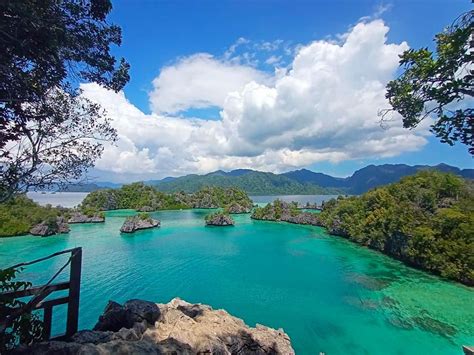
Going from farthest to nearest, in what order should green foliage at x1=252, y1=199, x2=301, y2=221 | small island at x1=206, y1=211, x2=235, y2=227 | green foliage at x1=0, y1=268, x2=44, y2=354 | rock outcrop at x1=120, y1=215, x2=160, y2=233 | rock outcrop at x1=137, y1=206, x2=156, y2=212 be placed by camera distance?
1. rock outcrop at x1=137, y1=206, x2=156, y2=212
2. green foliage at x1=252, y1=199, x2=301, y2=221
3. small island at x1=206, y1=211, x2=235, y2=227
4. rock outcrop at x1=120, y1=215, x2=160, y2=233
5. green foliage at x1=0, y1=268, x2=44, y2=354

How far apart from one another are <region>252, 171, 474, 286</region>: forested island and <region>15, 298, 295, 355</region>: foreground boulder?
80.9 ft

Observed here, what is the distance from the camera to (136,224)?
60.1m

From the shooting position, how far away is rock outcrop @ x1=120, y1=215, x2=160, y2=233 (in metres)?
57.6

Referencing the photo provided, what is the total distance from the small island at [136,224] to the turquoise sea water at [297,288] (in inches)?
440

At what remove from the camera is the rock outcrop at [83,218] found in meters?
70.8

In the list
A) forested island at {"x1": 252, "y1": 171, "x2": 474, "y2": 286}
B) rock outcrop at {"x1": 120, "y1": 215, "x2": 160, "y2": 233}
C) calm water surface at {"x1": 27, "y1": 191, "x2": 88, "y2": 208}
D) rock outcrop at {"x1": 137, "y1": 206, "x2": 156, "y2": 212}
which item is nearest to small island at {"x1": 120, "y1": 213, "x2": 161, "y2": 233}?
rock outcrop at {"x1": 120, "y1": 215, "x2": 160, "y2": 233}

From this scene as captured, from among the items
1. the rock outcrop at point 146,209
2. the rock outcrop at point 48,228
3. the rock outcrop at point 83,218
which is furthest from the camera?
the rock outcrop at point 146,209

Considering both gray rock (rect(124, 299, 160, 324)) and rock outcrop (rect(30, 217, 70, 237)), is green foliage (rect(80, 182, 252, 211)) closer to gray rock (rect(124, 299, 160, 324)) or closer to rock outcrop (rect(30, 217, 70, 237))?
rock outcrop (rect(30, 217, 70, 237))

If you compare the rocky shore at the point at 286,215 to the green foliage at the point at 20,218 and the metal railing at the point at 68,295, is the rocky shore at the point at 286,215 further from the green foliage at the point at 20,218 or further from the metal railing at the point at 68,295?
the metal railing at the point at 68,295

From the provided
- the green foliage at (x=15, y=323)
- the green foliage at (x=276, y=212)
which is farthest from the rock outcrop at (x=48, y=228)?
the green foliage at (x=15, y=323)

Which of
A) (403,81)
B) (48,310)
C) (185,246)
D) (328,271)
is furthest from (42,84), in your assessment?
(185,246)

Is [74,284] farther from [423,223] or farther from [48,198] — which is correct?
[48,198]

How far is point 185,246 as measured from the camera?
44.2m

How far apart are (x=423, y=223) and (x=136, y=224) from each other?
5287 centimetres
